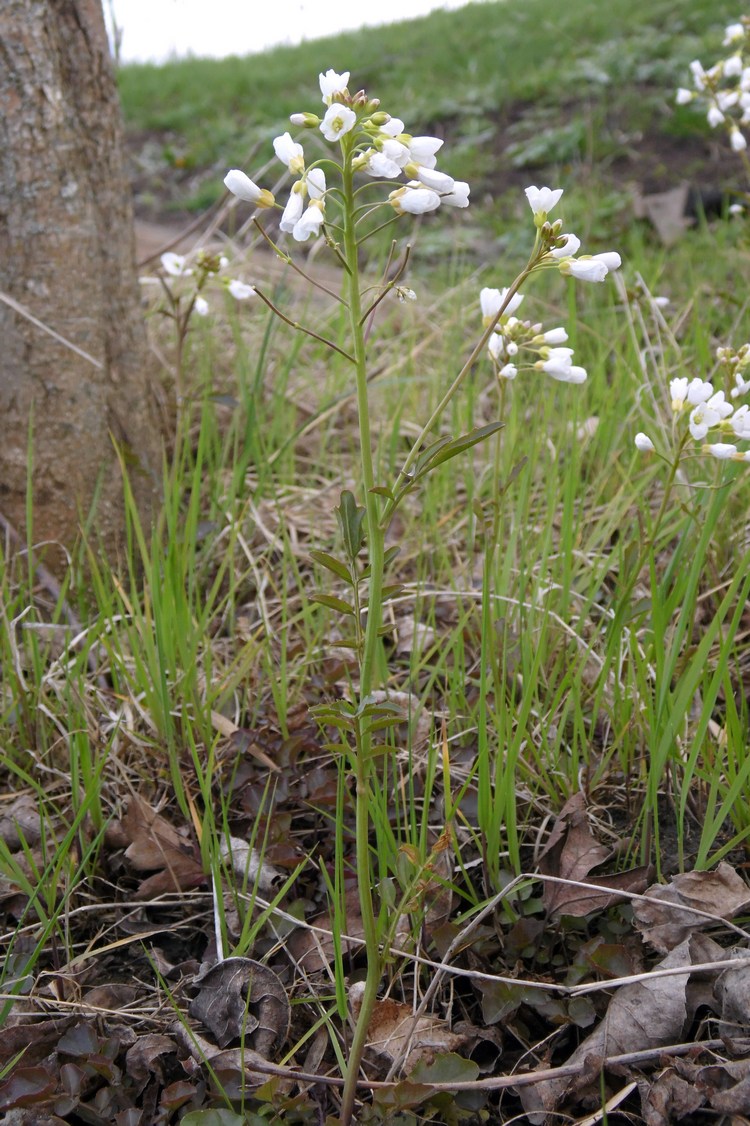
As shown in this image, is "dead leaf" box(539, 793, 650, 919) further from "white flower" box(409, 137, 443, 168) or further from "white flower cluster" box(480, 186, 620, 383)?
"white flower" box(409, 137, 443, 168)

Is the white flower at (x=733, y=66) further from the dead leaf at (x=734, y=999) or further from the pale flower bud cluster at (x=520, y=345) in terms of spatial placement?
the dead leaf at (x=734, y=999)

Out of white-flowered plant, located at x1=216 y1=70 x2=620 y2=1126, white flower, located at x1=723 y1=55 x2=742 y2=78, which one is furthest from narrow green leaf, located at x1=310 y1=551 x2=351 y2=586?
white flower, located at x1=723 y1=55 x2=742 y2=78

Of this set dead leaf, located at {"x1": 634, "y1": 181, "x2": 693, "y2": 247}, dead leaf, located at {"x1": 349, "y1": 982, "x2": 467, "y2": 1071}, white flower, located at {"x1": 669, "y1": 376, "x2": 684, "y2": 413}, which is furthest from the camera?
dead leaf, located at {"x1": 634, "y1": 181, "x2": 693, "y2": 247}

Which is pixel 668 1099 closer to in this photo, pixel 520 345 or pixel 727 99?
pixel 520 345

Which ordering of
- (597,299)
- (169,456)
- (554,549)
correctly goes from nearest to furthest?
(554,549), (169,456), (597,299)

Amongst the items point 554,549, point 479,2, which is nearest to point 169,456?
point 554,549

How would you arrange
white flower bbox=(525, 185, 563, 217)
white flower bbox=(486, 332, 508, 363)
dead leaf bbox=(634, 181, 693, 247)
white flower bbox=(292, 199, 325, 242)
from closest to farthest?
white flower bbox=(292, 199, 325, 242) < white flower bbox=(525, 185, 563, 217) < white flower bbox=(486, 332, 508, 363) < dead leaf bbox=(634, 181, 693, 247)

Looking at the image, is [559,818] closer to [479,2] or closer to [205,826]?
[205,826]

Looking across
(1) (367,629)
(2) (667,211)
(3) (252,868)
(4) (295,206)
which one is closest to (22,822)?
(3) (252,868)
